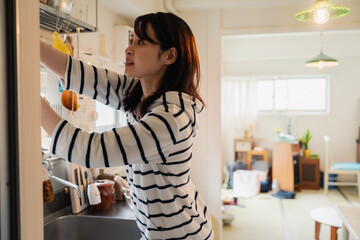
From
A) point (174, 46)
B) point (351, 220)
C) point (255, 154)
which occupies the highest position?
→ point (174, 46)

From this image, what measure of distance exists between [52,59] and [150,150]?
1.24 feet

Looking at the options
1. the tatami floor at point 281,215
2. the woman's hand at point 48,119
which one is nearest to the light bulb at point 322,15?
the woman's hand at point 48,119

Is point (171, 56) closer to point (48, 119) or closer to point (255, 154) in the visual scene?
point (48, 119)

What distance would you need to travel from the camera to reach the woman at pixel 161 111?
769 mm

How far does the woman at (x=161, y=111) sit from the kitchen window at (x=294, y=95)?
5.36m

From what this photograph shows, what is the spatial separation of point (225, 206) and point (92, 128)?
309cm

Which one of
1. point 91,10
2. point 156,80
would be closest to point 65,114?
point 91,10

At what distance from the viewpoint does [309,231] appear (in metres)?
3.61

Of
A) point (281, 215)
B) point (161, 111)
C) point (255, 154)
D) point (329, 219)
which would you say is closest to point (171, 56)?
point (161, 111)

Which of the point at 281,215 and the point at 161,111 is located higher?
the point at 161,111

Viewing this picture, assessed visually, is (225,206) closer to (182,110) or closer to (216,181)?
(216,181)

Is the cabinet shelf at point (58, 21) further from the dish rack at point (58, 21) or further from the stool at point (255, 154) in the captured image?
the stool at point (255, 154)

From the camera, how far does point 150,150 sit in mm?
731

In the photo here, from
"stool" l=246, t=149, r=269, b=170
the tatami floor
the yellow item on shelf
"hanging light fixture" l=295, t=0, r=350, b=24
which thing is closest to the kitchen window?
"stool" l=246, t=149, r=269, b=170
